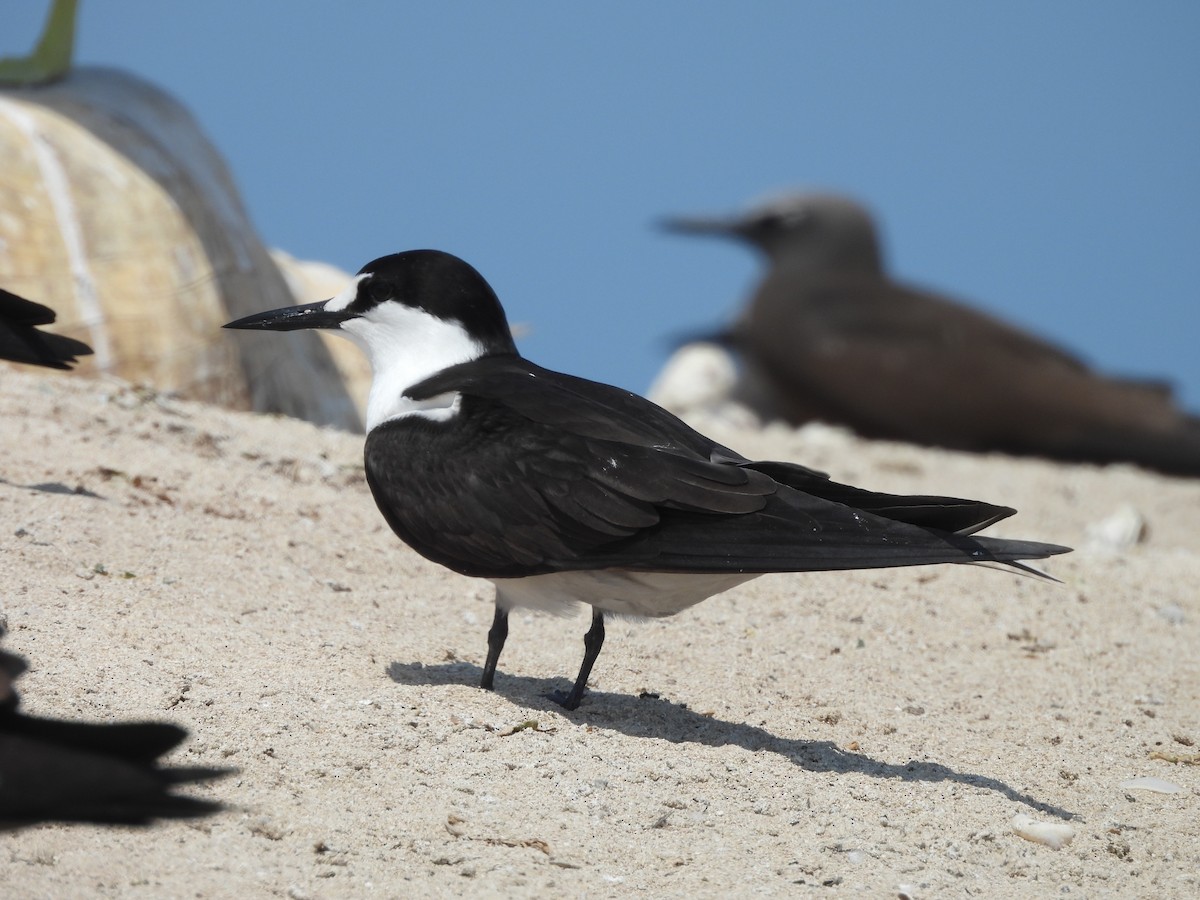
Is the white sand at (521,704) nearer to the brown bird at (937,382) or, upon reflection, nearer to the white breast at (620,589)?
the white breast at (620,589)

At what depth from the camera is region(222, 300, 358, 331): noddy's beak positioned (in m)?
4.66

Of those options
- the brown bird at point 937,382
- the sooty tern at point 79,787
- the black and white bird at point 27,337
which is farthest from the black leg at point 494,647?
the brown bird at point 937,382

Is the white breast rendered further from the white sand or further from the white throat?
the white throat

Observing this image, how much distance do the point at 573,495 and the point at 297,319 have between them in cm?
130

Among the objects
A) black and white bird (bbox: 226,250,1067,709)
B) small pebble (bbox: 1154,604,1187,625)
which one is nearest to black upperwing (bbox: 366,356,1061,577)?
black and white bird (bbox: 226,250,1067,709)

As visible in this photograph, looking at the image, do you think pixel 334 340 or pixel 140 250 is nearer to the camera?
pixel 140 250

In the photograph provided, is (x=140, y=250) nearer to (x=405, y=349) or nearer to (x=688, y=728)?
(x=405, y=349)

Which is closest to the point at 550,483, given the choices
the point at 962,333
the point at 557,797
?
the point at 557,797

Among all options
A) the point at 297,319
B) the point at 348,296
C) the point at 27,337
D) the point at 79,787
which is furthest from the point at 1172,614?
the point at 79,787

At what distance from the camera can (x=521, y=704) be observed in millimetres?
4195

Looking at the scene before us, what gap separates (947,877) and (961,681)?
169 cm

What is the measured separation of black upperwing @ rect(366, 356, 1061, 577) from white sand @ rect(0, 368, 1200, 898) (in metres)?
0.50

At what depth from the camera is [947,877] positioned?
11.2ft

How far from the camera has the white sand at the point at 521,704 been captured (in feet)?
10.9
